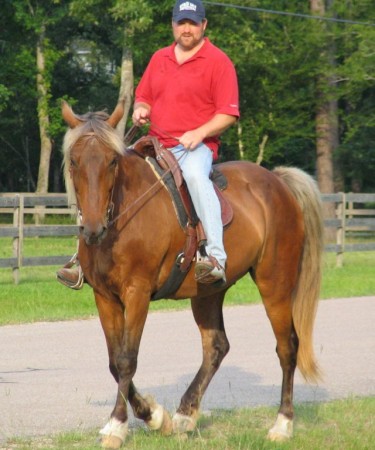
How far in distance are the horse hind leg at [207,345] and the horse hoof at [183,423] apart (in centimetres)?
6

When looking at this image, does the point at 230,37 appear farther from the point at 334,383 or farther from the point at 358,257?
the point at 334,383

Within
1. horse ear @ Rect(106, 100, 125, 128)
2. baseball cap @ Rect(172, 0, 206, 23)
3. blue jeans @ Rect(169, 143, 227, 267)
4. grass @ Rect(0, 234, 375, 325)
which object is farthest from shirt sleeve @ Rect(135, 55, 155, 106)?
grass @ Rect(0, 234, 375, 325)

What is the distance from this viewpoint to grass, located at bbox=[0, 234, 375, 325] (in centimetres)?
1474

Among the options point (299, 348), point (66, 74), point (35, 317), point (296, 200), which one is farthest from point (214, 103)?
point (66, 74)

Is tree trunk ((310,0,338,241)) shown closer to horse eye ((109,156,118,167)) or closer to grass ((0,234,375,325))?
grass ((0,234,375,325))

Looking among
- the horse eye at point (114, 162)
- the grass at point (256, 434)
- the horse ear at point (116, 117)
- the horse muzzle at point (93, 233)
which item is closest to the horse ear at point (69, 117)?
the horse ear at point (116, 117)

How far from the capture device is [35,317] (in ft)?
46.6

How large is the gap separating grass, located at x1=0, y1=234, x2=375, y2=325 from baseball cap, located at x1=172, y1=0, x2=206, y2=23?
6.76 meters

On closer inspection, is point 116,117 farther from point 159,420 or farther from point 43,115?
point 43,115

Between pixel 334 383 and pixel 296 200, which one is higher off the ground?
pixel 296 200

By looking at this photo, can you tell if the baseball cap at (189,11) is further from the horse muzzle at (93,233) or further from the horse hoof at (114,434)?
the horse hoof at (114,434)

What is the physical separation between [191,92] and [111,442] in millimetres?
2378

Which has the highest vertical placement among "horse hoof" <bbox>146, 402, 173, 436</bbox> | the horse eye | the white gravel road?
the horse eye

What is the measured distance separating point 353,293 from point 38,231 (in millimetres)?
5240
